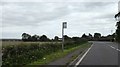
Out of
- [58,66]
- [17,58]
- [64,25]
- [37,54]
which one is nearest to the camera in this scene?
[58,66]

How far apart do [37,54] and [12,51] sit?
2.45 metres

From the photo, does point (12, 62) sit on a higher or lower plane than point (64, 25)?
lower

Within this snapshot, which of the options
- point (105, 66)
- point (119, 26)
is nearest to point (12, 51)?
point (105, 66)

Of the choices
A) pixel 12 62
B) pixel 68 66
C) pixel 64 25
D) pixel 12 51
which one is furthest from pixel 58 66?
pixel 64 25

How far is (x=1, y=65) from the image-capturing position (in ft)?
52.6

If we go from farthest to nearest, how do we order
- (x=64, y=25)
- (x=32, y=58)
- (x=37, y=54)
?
(x=64, y=25) < (x=37, y=54) < (x=32, y=58)

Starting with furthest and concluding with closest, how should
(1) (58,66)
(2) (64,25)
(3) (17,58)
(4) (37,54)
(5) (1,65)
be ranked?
(2) (64,25)
(4) (37,54)
(3) (17,58)
(1) (58,66)
(5) (1,65)

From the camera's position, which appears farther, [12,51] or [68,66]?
[12,51]

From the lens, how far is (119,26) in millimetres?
100375

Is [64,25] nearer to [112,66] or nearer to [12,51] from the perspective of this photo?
[12,51]

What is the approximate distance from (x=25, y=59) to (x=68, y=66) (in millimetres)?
2834

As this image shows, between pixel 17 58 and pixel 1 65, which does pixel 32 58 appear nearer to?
pixel 17 58

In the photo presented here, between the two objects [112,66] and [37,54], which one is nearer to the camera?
[112,66]

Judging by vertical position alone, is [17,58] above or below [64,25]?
below
